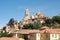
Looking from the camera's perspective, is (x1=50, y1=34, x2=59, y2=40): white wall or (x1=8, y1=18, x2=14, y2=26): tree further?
(x1=8, y1=18, x2=14, y2=26): tree

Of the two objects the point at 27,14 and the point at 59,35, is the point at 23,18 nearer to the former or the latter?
the point at 27,14

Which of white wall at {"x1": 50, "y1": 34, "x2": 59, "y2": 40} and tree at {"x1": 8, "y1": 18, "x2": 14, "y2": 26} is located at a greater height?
tree at {"x1": 8, "y1": 18, "x2": 14, "y2": 26}

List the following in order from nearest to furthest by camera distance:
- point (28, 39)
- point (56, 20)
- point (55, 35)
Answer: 1. point (55, 35)
2. point (28, 39)
3. point (56, 20)

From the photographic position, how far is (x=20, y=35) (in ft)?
140

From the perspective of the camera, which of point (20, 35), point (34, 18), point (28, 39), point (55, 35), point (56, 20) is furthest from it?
point (34, 18)

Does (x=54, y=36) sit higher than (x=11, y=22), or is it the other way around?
(x=11, y=22)

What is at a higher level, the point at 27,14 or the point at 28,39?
the point at 27,14

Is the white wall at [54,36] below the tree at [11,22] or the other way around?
below

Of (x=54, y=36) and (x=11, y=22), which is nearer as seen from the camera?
(x=54, y=36)

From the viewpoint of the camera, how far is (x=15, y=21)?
77250 millimetres

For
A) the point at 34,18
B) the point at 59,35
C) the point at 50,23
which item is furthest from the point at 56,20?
the point at 59,35

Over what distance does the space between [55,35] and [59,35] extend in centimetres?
89

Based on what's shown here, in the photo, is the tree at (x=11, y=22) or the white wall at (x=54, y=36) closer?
the white wall at (x=54, y=36)

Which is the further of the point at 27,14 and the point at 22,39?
the point at 27,14
